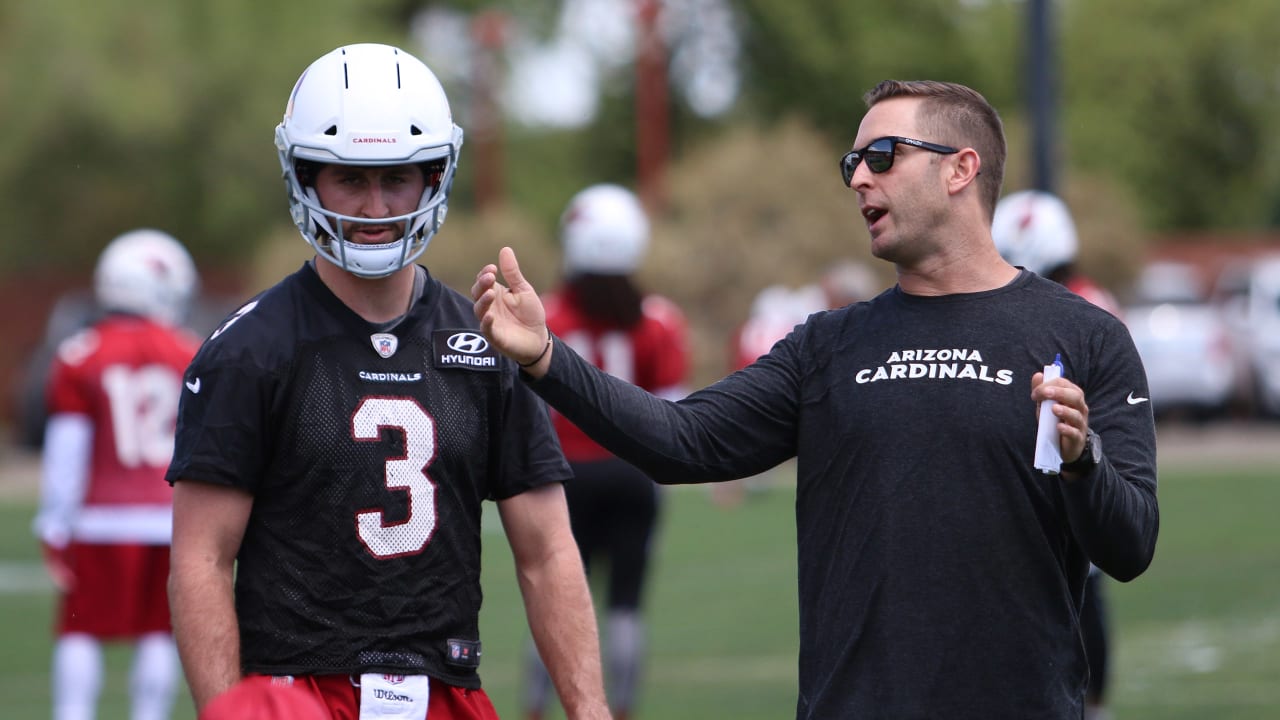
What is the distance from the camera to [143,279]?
A: 866cm

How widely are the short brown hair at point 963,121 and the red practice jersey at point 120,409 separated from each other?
511 centimetres

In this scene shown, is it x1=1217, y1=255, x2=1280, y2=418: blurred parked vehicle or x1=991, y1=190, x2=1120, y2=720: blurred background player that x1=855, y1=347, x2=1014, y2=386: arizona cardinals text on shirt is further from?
x1=1217, y1=255, x2=1280, y2=418: blurred parked vehicle

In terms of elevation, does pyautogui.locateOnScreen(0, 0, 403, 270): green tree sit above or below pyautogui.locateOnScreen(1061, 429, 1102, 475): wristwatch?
above

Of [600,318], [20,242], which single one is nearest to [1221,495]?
[600,318]

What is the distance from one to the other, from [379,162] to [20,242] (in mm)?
35949

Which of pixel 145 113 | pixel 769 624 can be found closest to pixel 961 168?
pixel 769 624

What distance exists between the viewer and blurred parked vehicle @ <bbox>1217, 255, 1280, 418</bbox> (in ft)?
91.6

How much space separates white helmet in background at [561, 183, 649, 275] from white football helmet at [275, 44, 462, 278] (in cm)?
444

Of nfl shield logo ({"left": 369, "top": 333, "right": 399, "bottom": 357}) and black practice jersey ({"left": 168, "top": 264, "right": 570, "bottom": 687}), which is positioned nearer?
black practice jersey ({"left": 168, "top": 264, "right": 570, "bottom": 687})

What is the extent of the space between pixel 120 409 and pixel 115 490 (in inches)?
14.9

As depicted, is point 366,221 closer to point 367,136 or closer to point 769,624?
point 367,136

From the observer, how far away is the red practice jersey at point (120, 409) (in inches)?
335

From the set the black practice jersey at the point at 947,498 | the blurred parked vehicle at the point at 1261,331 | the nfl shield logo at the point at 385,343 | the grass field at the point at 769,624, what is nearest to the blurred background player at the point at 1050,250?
the grass field at the point at 769,624

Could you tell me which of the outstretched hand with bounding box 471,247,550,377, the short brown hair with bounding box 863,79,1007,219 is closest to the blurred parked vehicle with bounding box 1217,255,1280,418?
the short brown hair with bounding box 863,79,1007,219
